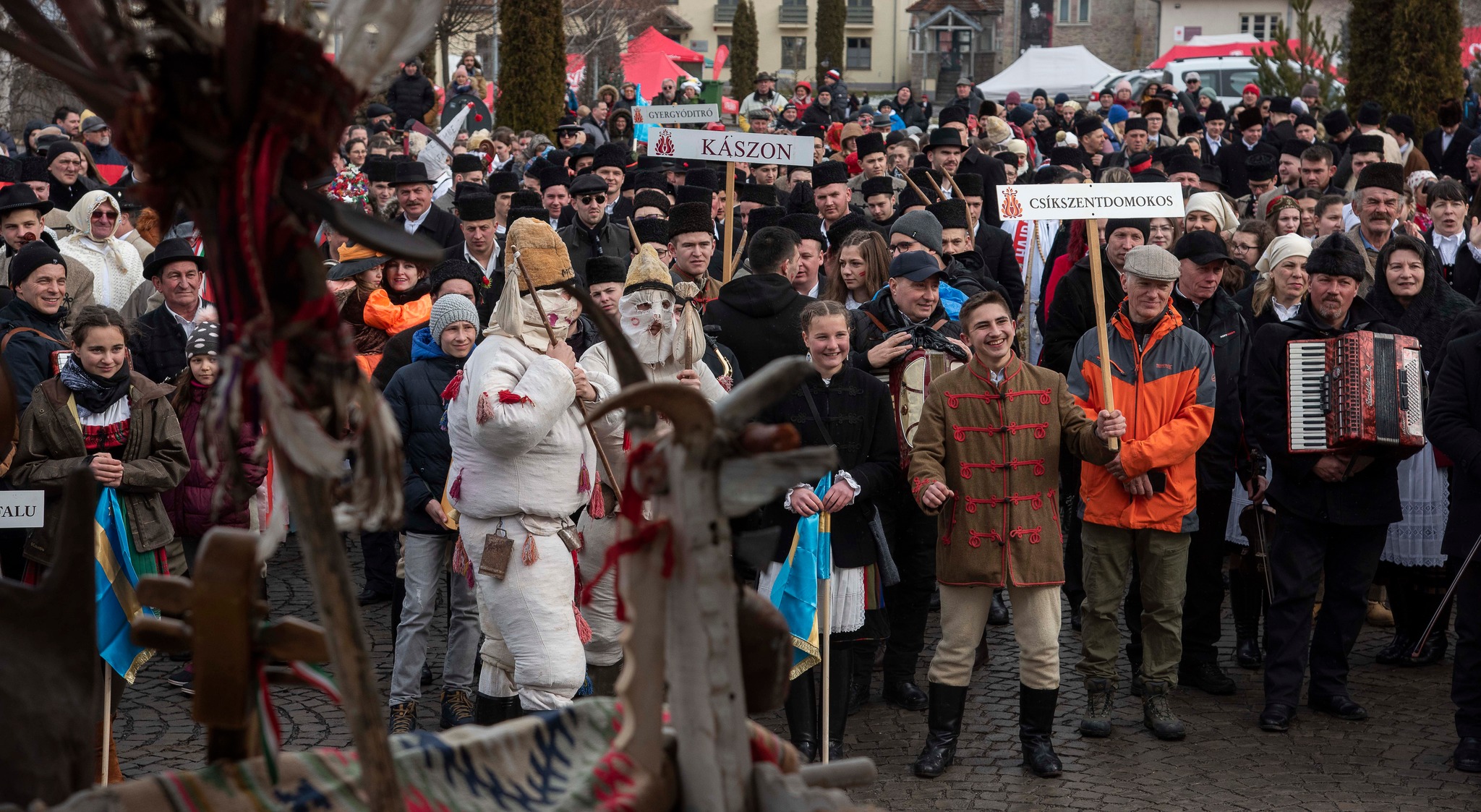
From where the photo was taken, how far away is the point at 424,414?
6703 mm

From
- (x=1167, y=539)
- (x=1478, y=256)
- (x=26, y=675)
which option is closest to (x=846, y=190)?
(x=1478, y=256)

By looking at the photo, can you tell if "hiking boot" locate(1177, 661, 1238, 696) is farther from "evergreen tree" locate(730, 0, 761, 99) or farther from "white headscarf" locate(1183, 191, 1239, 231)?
"evergreen tree" locate(730, 0, 761, 99)

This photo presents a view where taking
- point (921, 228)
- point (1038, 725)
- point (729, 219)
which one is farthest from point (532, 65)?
point (1038, 725)

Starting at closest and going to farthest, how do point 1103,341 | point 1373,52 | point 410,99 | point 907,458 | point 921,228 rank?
point 1103,341 < point 907,458 < point 921,228 < point 1373,52 < point 410,99


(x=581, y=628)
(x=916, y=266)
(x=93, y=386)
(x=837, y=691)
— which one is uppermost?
(x=916, y=266)

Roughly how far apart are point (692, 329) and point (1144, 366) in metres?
2.08

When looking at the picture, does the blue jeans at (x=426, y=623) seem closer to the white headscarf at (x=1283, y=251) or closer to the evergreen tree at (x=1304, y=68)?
the white headscarf at (x=1283, y=251)

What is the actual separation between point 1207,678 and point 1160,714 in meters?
0.70

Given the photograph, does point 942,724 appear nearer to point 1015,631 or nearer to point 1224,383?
point 1015,631

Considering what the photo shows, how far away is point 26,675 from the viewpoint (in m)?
2.40

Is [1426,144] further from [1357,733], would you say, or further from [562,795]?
[562,795]

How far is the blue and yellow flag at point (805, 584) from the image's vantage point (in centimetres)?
591

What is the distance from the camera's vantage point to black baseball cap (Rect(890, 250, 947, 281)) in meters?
7.10

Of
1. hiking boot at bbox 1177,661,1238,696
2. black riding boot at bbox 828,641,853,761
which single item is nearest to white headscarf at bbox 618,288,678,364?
black riding boot at bbox 828,641,853,761
